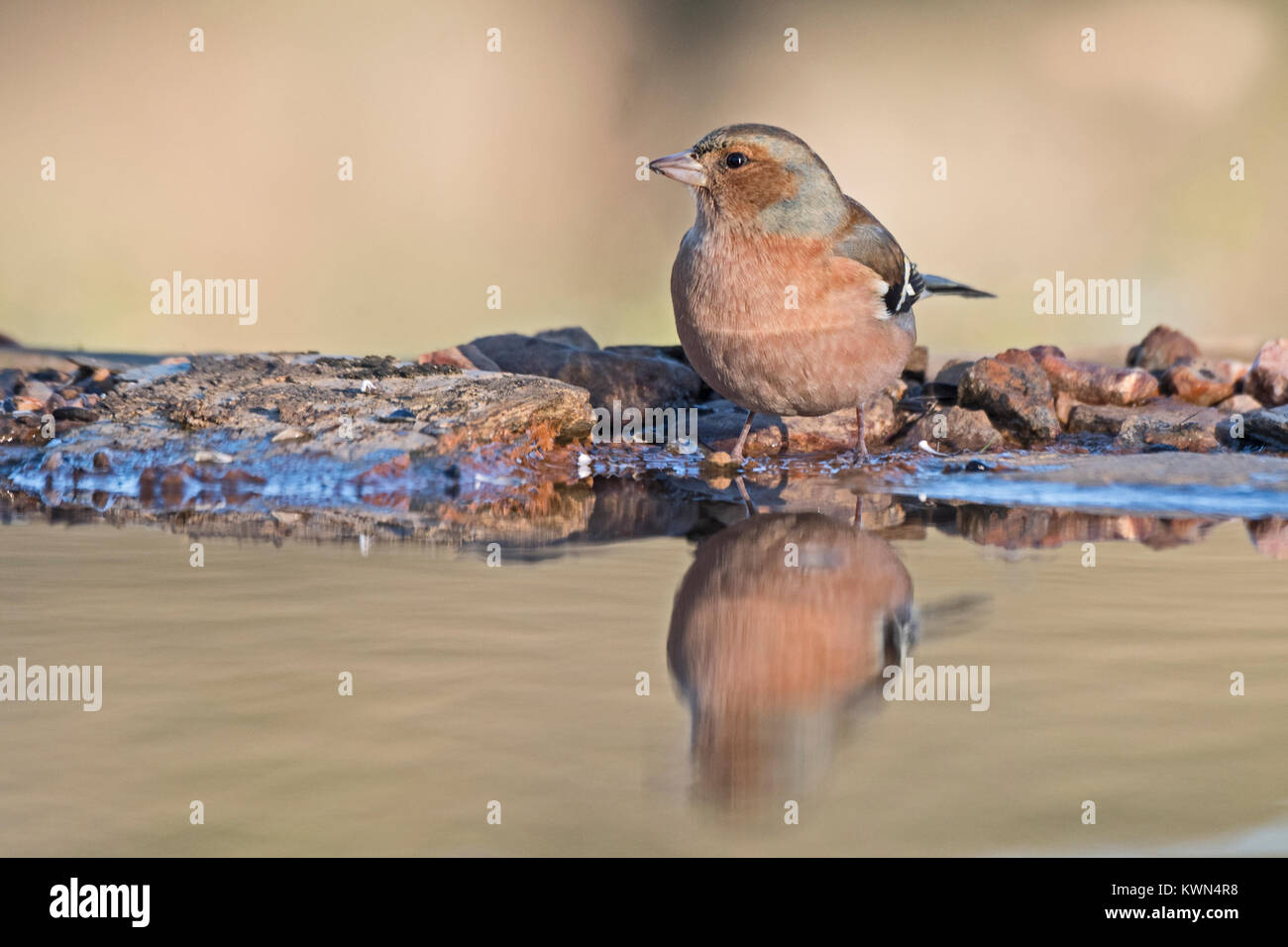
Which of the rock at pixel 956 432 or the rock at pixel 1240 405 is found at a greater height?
Result: the rock at pixel 1240 405

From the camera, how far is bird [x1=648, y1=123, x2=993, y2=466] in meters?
5.38

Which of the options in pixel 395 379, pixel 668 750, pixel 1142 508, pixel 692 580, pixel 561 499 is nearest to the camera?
pixel 668 750

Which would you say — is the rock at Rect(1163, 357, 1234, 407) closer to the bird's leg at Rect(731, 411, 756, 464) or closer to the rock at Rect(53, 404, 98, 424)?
the bird's leg at Rect(731, 411, 756, 464)

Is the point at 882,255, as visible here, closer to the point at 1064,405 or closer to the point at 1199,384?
the point at 1064,405

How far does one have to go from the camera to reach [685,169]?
545 centimetres

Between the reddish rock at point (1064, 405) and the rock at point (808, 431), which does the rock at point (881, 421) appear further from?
the reddish rock at point (1064, 405)

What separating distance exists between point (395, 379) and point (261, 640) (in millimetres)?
3610

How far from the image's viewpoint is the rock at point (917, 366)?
7.47m

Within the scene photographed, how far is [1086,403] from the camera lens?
281 inches

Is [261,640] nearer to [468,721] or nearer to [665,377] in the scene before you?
[468,721]

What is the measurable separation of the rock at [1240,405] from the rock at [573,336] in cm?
377

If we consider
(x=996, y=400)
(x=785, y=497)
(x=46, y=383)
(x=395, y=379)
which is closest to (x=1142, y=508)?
(x=785, y=497)

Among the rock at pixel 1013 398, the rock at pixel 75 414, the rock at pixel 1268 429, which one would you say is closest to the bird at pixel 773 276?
the rock at pixel 1013 398

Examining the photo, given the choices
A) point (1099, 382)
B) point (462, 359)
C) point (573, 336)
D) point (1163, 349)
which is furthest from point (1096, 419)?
point (462, 359)
